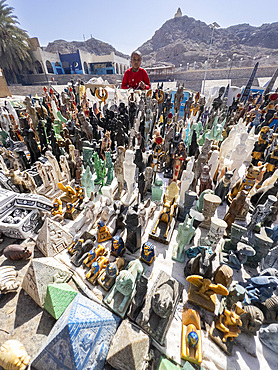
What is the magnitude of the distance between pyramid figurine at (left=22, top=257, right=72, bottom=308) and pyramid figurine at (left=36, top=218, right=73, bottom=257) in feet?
1.82

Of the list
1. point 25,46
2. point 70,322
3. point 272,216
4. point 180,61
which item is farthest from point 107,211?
point 180,61

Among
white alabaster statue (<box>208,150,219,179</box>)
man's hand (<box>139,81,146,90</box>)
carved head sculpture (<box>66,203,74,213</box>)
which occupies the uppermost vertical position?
man's hand (<box>139,81,146,90</box>)

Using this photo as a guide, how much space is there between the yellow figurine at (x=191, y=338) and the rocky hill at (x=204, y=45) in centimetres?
3810

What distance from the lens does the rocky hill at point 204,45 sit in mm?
36812

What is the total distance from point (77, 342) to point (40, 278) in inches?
43.0

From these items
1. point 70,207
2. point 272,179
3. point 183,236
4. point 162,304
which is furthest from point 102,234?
point 272,179

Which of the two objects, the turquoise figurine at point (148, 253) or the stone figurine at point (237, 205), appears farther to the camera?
the stone figurine at point (237, 205)

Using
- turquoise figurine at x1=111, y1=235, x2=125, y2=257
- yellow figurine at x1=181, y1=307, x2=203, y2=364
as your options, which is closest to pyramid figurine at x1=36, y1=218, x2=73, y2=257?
turquoise figurine at x1=111, y1=235, x2=125, y2=257

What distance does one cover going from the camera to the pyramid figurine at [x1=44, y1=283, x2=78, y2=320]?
2482 millimetres

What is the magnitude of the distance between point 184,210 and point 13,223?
367 centimetres

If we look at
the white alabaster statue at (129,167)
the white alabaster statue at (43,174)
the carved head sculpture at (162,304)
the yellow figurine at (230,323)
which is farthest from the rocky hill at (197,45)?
the carved head sculpture at (162,304)

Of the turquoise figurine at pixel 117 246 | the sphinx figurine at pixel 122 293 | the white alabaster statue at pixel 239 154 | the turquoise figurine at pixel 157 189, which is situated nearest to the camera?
the sphinx figurine at pixel 122 293

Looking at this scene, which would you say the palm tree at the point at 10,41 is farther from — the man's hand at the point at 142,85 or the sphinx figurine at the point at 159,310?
the sphinx figurine at the point at 159,310

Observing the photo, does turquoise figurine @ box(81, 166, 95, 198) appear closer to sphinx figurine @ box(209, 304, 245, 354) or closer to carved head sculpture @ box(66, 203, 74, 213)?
carved head sculpture @ box(66, 203, 74, 213)
